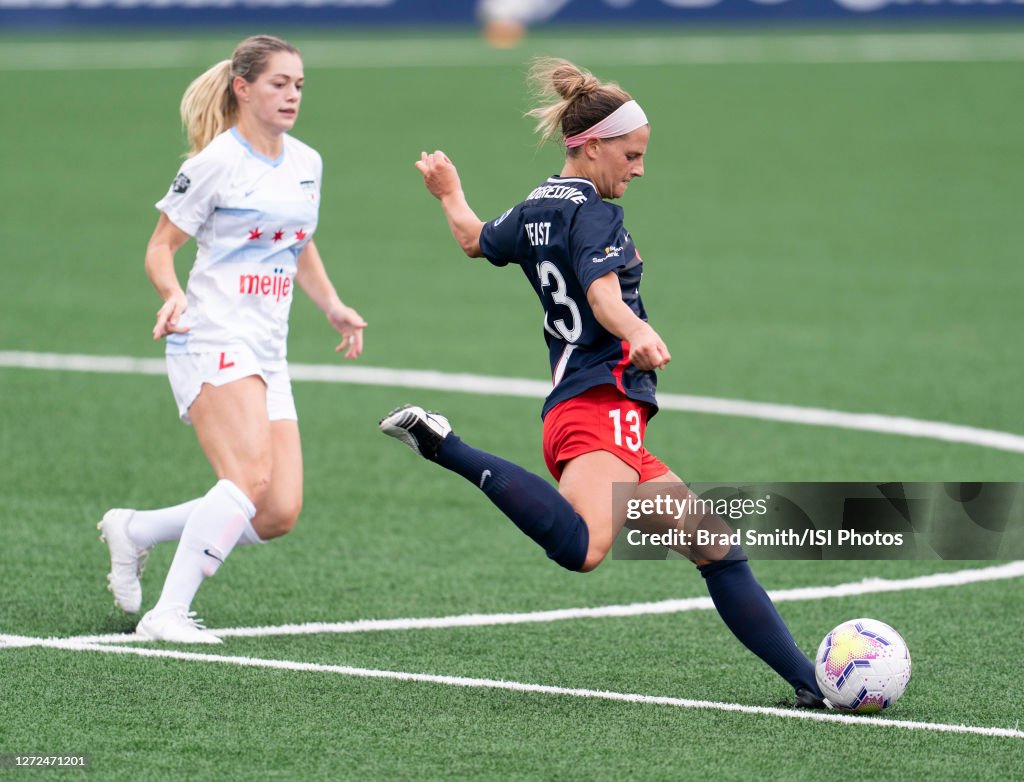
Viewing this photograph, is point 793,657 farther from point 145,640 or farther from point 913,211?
point 913,211

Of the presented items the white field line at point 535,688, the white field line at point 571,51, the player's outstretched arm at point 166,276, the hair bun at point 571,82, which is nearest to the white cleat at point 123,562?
the white field line at point 535,688

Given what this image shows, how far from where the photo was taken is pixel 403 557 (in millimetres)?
8188

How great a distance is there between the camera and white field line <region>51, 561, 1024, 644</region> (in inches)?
274

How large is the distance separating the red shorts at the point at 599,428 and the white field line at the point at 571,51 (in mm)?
22328

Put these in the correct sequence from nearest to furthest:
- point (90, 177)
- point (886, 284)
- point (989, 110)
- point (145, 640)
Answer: point (145, 640)
point (886, 284)
point (90, 177)
point (989, 110)

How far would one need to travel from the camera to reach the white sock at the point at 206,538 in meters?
6.75

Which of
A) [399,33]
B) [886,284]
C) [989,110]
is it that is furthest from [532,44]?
[886,284]

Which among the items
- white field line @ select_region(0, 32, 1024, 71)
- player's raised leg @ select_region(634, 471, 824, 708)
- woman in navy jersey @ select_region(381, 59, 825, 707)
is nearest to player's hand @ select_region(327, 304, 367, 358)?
woman in navy jersey @ select_region(381, 59, 825, 707)

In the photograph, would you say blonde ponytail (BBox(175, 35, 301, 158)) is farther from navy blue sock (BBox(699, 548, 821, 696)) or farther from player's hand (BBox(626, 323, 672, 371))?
navy blue sock (BBox(699, 548, 821, 696))

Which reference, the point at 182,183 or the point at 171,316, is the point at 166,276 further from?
the point at 182,183

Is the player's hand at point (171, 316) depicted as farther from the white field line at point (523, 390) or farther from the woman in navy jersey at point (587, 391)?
the white field line at point (523, 390)

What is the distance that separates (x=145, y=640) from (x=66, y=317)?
24.9ft

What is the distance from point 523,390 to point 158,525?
5.02 metres

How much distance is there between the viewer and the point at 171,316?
6473mm
